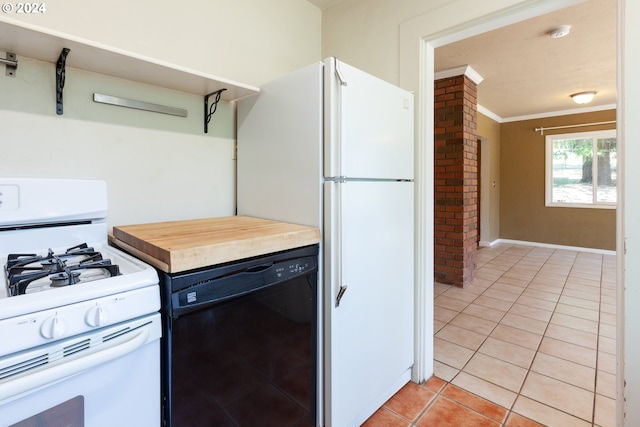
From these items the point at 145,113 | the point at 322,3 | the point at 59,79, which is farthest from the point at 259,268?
the point at 322,3

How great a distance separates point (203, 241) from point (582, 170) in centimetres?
721

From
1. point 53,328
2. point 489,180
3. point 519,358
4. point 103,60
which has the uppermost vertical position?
point 103,60

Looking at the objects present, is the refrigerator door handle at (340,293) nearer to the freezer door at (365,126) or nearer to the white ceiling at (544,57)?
the freezer door at (365,126)

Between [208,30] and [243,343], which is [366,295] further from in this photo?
[208,30]

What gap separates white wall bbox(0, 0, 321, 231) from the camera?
4.14ft

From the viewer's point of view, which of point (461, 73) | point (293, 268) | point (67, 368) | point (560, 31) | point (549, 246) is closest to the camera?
point (67, 368)

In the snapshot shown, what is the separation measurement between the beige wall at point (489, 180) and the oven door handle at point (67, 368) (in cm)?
633

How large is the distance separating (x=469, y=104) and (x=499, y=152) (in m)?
3.32

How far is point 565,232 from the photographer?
6.07 meters

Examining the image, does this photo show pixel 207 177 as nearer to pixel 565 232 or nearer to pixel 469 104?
pixel 469 104

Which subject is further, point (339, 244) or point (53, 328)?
point (339, 244)

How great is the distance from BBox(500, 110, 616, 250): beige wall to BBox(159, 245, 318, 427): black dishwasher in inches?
256

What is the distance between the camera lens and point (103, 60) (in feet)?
4.15

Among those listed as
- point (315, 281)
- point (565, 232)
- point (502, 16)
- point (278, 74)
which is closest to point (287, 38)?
point (278, 74)
